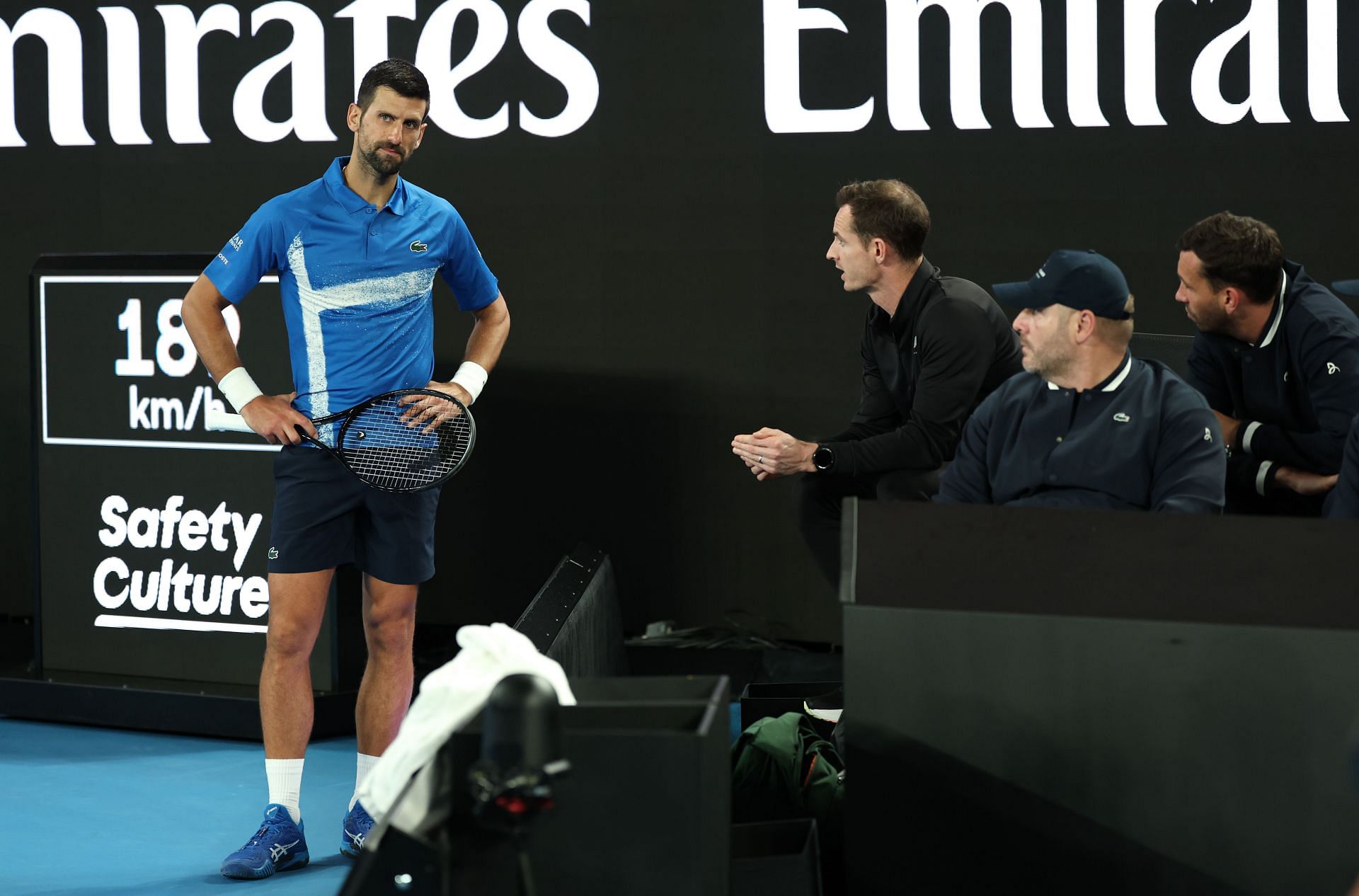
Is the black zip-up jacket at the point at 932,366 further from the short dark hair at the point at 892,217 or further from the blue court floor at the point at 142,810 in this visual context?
the blue court floor at the point at 142,810

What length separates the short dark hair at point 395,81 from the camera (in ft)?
10.2

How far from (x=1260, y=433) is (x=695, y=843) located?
1884 mm

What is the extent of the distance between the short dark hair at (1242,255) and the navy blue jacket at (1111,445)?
1.55 feet

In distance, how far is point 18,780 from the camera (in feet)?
12.4

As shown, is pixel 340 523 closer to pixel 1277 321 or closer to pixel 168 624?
pixel 168 624

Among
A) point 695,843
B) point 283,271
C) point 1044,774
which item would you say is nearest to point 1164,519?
point 1044,774

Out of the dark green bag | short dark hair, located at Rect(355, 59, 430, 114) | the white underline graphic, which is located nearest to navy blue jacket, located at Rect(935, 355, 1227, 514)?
the dark green bag

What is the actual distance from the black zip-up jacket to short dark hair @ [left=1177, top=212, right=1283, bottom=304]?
1.60 feet

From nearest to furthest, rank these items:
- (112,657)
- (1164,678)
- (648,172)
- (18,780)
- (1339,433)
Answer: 1. (1164,678)
2. (1339,433)
3. (18,780)
4. (112,657)
5. (648,172)

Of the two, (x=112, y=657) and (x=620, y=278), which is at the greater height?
(x=620, y=278)

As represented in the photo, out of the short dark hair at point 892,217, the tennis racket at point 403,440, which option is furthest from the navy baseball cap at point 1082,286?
the tennis racket at point 403,440

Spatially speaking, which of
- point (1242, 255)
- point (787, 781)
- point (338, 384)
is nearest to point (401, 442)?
point (338, 384)

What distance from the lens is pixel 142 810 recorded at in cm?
353

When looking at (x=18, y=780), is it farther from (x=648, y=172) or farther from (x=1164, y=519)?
(x=1164, y=519)
